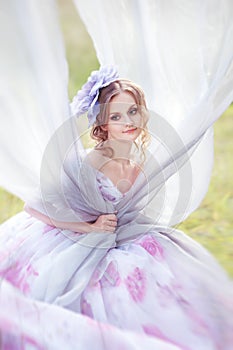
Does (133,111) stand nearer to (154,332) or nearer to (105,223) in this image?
(105,223)

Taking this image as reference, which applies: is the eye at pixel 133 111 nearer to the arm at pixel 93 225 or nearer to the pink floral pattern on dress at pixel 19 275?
the arm at pixel 93 225

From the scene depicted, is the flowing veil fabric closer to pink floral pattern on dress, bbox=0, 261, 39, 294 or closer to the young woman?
the young woman

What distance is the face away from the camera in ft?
4.13

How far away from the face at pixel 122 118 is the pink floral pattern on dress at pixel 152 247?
0.64ft

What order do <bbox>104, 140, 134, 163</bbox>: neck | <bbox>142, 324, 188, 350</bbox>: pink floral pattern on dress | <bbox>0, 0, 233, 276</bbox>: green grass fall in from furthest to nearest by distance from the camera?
<bbox>0, 0, 233, 276</bbox>: green grass
<bbox>104, 140, 134, 163</bbox>: neck
<bbox>142, 324, 188, 350</bbox>: pink floral pattern on dress

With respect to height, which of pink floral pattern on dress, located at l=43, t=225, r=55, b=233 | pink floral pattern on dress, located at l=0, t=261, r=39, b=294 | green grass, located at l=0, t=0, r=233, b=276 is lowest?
green grass, located at l=0, t=0, r=233, b=276

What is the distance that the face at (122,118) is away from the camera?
49.6 inches

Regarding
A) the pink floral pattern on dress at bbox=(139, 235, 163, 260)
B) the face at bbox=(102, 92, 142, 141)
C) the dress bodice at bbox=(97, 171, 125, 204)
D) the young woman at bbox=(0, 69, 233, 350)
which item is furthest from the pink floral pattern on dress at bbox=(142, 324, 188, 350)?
the face at bbox=(102, 92, 142, 141)

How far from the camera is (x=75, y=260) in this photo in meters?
1.24

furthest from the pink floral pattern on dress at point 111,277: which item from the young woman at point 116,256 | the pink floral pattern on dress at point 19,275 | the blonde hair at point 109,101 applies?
the blonde hair at point 109,101

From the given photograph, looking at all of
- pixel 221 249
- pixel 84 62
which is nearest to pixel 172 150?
pixel 221 249

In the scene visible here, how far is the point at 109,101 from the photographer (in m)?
1.25

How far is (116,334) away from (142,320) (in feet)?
0.18

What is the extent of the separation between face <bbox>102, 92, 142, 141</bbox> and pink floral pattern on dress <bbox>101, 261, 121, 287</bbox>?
243 mm
